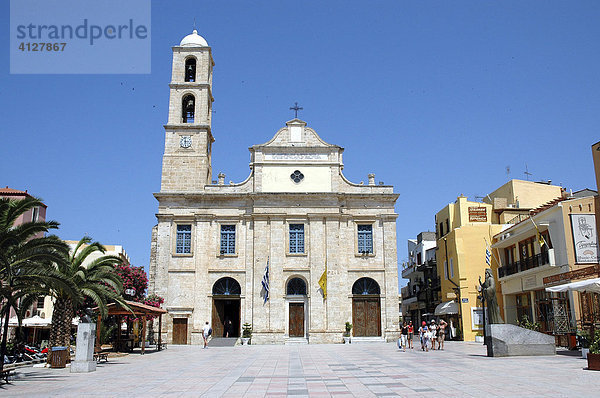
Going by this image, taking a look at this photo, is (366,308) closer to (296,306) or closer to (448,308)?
(296,306)

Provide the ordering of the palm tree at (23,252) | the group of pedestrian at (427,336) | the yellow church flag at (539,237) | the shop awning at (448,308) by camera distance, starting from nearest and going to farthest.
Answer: the palm tree at (23,252) → the group of pedestrian at (427,336) → the yellow church flag at (539,237) → the shop awning at (448,308)

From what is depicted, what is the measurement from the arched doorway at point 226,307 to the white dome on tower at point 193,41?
1816cm

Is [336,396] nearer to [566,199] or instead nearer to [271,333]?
[566,199]

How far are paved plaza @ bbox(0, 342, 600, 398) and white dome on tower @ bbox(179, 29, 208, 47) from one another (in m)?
28.0

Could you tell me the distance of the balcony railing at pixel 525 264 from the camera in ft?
98.8

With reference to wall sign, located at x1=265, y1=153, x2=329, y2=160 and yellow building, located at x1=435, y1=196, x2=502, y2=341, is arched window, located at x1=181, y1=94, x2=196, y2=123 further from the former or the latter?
yellow building, located at x1=435, y1=196, x2=502, y2=341

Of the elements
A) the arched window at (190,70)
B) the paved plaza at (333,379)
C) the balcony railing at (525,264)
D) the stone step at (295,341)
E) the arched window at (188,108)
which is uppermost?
the arched window at (190,70)

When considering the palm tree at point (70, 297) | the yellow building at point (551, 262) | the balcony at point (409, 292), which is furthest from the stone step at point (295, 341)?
the balcony at point (409, 292)

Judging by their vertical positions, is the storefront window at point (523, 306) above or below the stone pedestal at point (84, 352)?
above

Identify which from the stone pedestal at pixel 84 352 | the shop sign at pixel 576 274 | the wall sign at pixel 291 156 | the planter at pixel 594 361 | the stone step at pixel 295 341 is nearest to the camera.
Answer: the planter at pixel 594 361

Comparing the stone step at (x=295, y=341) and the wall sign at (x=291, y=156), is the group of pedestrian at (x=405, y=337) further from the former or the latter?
the wall sign at (x=291, y=156)

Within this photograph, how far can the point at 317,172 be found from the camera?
39219 millimetres

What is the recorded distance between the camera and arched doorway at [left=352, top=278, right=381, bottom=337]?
3703cm

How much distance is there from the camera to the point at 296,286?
3762 centimetres
